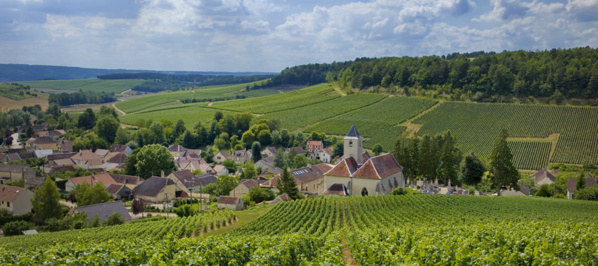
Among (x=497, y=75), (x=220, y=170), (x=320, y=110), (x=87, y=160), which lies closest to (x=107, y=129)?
(x=87, y=160)

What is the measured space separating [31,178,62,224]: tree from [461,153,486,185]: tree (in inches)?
1865

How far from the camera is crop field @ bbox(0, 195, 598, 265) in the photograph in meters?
13.4

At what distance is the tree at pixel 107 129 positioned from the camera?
8962cm

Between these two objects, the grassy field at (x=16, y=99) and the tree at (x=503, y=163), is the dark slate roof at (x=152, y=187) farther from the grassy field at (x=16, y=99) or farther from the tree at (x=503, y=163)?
the grassy field at (x=16, y=99)

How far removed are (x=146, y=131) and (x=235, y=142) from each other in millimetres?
18680

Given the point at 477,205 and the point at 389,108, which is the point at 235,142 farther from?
the point at 477,205

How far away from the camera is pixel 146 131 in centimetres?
8850

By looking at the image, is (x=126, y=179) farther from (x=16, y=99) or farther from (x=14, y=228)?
(x=16, y=99)

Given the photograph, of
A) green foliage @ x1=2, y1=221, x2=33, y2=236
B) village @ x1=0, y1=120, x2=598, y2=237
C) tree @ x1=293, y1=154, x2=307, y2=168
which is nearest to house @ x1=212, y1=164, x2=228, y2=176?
village @ x1=0, y1=120, x2=598, y2=237

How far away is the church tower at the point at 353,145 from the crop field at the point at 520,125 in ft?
86.7

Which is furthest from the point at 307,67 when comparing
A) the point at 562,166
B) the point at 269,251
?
the point at 269,251

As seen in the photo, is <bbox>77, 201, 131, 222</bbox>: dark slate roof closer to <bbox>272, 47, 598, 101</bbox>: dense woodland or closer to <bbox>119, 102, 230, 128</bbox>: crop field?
<bbox>119, 102, 230, 128</bbox>: crop field

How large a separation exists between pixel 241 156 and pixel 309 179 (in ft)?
84.2

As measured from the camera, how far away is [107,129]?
90.0 metres
